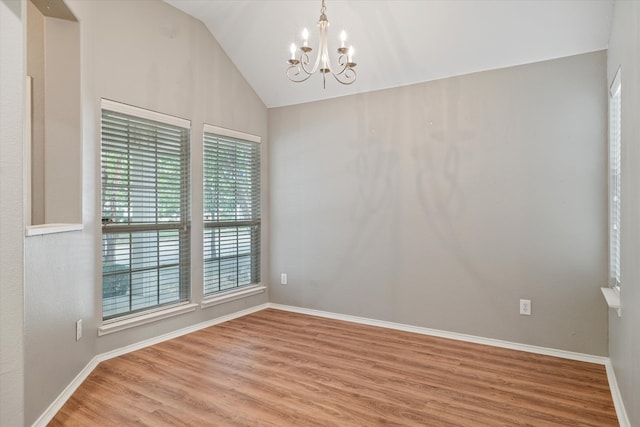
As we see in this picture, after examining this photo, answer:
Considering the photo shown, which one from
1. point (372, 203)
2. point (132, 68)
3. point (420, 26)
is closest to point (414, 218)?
point (372, 203)

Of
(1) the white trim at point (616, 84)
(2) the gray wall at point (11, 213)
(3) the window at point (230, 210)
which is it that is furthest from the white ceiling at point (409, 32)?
(2) the gray wall at point (11, 213)

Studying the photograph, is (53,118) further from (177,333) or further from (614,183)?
(614,183)

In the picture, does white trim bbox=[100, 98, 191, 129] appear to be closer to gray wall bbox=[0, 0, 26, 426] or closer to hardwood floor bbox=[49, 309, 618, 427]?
gray wall bbox=[0, 0, 26, 426]

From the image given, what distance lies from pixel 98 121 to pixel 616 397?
13.6 feet

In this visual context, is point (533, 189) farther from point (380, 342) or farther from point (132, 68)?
point (132, 68)

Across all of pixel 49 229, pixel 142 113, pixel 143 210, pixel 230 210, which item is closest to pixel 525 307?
pixel 230 210

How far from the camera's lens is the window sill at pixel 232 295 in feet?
13.6

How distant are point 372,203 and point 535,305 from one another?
1783 millimetres

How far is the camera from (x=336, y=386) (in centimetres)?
276

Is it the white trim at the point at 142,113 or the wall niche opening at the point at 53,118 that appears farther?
the white trim at the point at 142,113

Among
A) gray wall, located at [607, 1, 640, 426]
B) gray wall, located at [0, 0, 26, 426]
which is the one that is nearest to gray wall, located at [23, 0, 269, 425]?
gray wall, located at [0, 0, 26, 426]

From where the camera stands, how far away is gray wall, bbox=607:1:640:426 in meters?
1.93

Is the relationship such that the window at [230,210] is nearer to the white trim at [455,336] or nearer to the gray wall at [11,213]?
the white trim at [455,336]

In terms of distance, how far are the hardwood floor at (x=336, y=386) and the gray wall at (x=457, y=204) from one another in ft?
1.48
